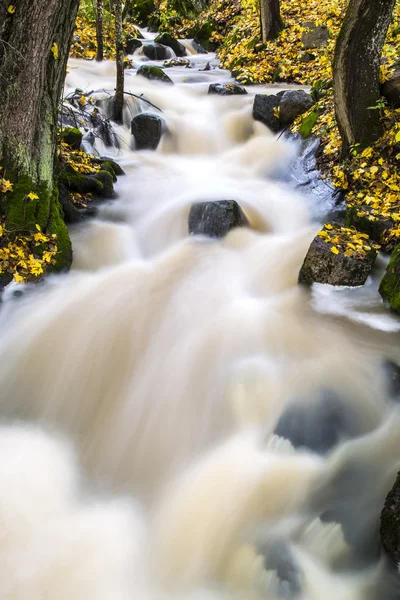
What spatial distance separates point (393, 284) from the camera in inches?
173

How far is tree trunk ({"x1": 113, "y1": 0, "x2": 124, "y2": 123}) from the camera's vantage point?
7534 millimetres

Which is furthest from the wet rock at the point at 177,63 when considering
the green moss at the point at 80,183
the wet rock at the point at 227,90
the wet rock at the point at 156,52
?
the green moss at the point at 80,183

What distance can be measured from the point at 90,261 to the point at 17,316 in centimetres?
135

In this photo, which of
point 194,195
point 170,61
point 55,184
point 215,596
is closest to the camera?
point 215,596

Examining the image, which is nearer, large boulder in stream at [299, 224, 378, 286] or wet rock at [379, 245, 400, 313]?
wet rock at [379, 245, 400, 313]

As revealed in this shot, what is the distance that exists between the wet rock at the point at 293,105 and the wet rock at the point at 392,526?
24.0ft

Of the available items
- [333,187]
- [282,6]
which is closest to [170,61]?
[282,6]

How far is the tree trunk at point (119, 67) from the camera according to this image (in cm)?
753

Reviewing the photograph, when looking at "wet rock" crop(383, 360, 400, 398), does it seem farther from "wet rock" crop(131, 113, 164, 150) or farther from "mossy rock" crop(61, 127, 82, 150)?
"wet rock" crop(131, 113, 164, 150)

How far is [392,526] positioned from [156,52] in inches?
653

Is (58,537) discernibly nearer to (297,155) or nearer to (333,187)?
(333,187)

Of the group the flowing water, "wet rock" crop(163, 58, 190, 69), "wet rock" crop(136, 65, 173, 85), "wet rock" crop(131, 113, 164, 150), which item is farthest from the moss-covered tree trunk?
"wet rock" crop(163, 58, 190, 69)

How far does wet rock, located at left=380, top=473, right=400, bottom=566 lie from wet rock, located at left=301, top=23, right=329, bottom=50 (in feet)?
37.0

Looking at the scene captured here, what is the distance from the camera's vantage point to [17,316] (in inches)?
178
